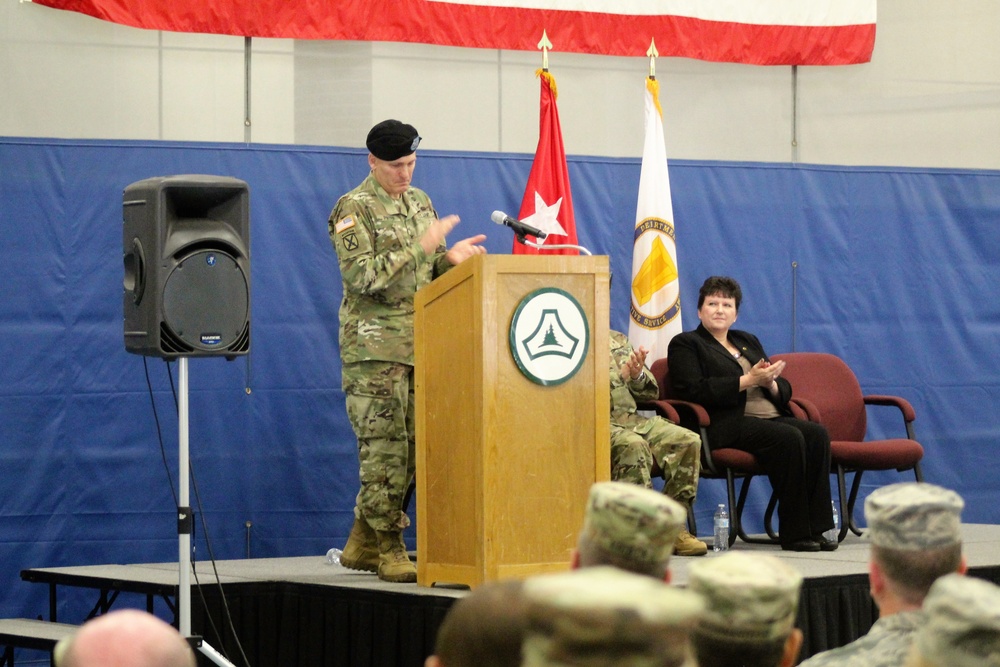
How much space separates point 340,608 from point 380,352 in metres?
0.81

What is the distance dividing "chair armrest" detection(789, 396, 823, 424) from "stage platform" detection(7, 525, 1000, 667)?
90cm

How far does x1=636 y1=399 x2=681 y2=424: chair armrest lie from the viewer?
529 cm

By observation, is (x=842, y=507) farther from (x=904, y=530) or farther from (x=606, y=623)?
(x=606, y=623)

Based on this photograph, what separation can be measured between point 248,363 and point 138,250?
167 centimetres

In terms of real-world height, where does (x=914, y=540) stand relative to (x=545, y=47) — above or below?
below

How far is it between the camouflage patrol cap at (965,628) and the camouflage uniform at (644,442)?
12.6 ft

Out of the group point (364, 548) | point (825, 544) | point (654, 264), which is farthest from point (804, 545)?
point (364, 548)

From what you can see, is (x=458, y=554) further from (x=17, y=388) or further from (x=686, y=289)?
(x=686, y=289)

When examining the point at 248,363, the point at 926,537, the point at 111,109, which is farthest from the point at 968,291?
the point at 926,537

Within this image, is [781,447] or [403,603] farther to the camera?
[781,447]

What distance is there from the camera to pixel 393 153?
170 inches

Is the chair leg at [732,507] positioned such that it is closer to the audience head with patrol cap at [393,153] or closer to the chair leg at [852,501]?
the chair leg at [852,501]

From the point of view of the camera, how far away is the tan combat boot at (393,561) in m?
4.27

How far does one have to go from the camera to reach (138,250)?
3934 mm
